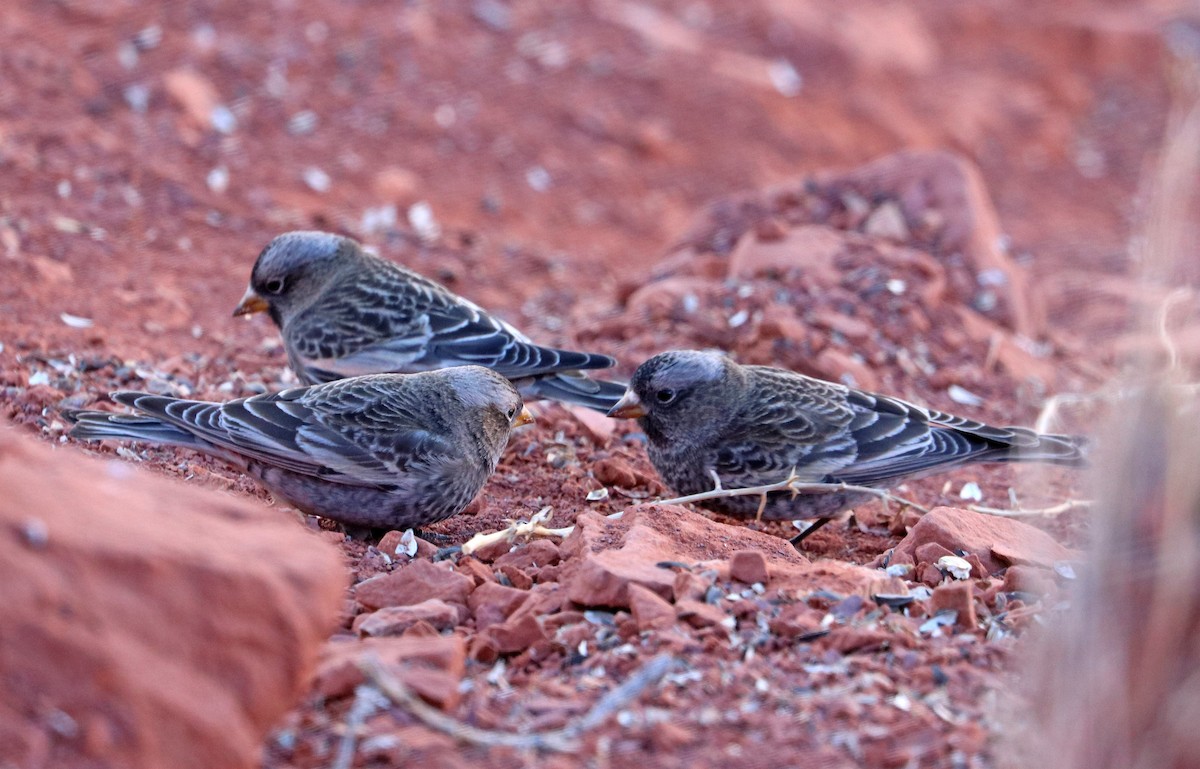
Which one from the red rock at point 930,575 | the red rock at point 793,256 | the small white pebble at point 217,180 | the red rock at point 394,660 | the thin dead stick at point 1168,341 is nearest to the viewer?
the thin dead stick at point 1168,341

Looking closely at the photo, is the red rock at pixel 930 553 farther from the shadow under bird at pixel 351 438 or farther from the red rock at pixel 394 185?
the red rock at pixel 394 185

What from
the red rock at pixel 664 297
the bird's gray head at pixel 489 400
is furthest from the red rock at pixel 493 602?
the red rock at pixel 664 297

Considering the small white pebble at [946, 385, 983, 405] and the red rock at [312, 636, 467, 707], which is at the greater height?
the small white pebble at [946, 385, 983, 405]

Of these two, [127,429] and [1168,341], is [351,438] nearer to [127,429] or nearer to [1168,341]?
[127,429]

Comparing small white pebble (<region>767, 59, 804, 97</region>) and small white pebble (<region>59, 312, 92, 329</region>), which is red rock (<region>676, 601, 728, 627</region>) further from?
small white pebble (<region>767, 59, 804, 97</region>)

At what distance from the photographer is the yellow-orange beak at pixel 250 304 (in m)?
7.43

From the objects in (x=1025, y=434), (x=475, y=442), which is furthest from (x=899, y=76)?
(x=475, y=442)

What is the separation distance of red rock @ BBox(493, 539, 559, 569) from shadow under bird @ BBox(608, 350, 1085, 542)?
1074mm

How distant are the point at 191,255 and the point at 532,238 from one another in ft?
10.1

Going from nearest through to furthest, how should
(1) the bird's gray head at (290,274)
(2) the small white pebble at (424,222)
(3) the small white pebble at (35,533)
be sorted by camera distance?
(3) the small white pebble at (35,533), (1) the bird's gray head at (290,274), (2) the small white pebble at (424,222)

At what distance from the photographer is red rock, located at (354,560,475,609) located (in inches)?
180

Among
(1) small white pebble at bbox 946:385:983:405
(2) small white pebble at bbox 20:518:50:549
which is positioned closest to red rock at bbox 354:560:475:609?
(2) small white pebble at bbox 20:518:50:549

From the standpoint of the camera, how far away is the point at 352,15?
42.4ft

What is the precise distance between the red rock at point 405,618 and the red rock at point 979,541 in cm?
185
